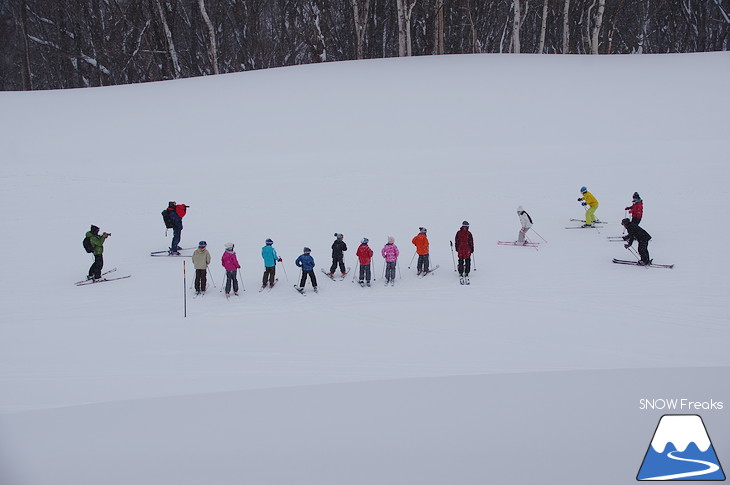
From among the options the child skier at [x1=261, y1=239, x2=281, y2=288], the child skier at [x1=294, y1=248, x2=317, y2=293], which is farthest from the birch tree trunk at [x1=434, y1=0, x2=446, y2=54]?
the child skier at [x1=294, y1=248, x2=317, y2=293]

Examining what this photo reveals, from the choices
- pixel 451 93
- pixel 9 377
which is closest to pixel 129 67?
pixel 451 93

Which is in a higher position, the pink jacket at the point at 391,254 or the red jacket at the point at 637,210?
the red jacket at the point at 637,210

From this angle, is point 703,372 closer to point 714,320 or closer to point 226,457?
point 714,320

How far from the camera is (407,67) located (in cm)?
2730

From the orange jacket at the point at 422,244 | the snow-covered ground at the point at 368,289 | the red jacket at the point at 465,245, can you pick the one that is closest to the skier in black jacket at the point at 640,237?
the snow-covered ground at the point at 368,289

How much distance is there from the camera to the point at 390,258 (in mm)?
12047

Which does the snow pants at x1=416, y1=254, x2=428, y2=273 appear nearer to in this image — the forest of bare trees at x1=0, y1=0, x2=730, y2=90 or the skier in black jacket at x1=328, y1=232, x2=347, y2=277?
the skier in black jacket at x1=328, y1=232, x2=347, y2=277

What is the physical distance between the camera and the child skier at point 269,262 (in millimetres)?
11898

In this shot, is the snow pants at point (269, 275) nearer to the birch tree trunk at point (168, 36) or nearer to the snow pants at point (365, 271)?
the snow pants at point (365, 271)

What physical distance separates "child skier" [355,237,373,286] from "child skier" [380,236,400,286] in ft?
1.22

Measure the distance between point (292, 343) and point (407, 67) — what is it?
20866 millimetres

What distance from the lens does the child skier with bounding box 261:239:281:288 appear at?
11.9 metres

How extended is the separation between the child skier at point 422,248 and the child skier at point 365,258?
121 cm

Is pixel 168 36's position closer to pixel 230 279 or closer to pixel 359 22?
pixel 359 22
